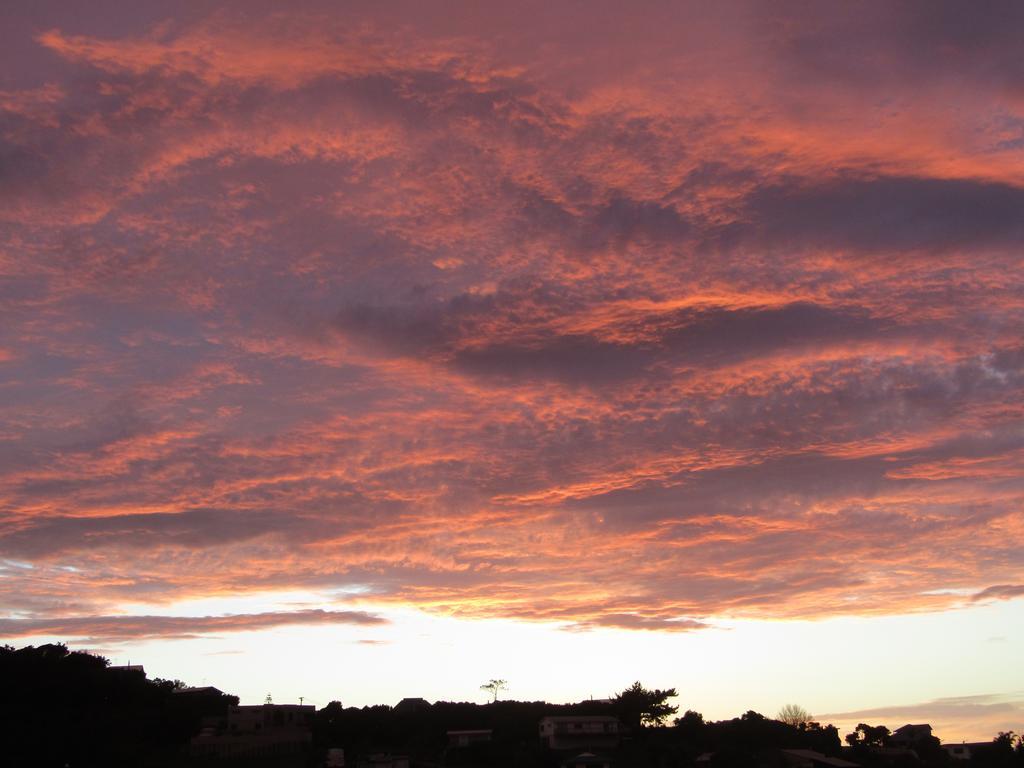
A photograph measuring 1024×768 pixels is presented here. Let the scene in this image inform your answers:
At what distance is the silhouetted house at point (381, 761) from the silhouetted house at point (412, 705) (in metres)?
34.3

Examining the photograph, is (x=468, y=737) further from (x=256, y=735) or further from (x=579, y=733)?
(x=256, y=735)

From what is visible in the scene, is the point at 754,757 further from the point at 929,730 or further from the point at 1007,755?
the point at 929,730

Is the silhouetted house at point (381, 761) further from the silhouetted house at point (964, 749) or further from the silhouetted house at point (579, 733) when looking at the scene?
the silhouetted house at point (964, 749)

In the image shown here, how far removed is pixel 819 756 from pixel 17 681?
258 ft

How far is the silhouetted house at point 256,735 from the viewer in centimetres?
10250

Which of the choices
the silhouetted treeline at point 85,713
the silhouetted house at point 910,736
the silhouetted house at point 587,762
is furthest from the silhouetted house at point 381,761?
the silhouetted house at point 910,736

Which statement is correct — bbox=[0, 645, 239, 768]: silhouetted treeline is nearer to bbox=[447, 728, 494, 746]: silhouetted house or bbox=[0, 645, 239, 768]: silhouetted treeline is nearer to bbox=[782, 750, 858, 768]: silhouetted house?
bbox=[447, 728, 494, 746]: silhouetted house

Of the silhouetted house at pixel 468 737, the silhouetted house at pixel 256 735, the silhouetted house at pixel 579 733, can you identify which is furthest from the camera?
the silhouetted house at pixel 468 737

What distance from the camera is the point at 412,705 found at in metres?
145

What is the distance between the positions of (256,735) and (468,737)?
73.4 feet

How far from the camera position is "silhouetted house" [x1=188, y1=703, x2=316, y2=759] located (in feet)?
336

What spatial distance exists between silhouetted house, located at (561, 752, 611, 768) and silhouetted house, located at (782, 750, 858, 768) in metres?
18.0

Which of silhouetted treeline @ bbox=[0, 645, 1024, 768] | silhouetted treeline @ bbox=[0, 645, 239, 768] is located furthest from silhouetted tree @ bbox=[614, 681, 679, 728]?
silhouetted treeline @ bbox=[0, 645, 239, 768]

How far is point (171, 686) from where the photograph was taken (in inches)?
5866
